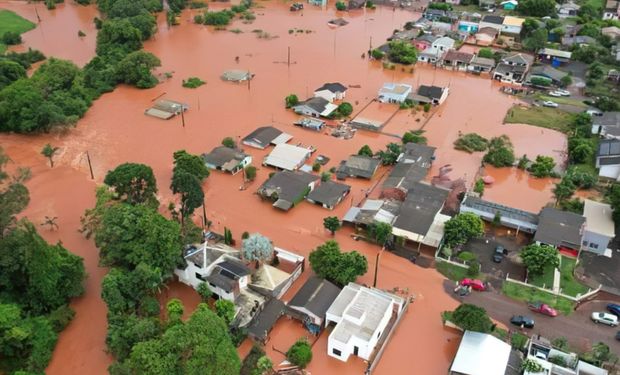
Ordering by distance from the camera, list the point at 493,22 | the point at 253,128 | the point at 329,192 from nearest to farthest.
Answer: the point at 329,192 → the point at 253,128 → the point at 493,22

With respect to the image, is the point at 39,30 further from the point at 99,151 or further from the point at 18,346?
the point at 18,346

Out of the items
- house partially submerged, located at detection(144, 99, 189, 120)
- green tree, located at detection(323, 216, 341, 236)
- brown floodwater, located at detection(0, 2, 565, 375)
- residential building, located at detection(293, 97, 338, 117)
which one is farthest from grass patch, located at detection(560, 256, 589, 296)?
house partially submerged, located at detection(144, 99, 189, 120)

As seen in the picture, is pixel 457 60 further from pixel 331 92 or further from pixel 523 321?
pixel 523 321

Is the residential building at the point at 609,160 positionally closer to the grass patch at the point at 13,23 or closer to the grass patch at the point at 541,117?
the grass patch at the point at 541,117

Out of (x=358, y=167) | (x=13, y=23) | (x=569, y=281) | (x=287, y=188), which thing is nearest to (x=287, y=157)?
(x=287, y=188)

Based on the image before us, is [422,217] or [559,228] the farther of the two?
[422,217]

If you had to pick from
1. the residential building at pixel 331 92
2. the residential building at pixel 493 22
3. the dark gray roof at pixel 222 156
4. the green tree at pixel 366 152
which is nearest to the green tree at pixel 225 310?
the dark gray roof at pixel 222 156

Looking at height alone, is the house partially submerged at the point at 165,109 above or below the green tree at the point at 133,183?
below

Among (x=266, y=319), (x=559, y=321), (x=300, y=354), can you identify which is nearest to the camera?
(x=300, y=354)
